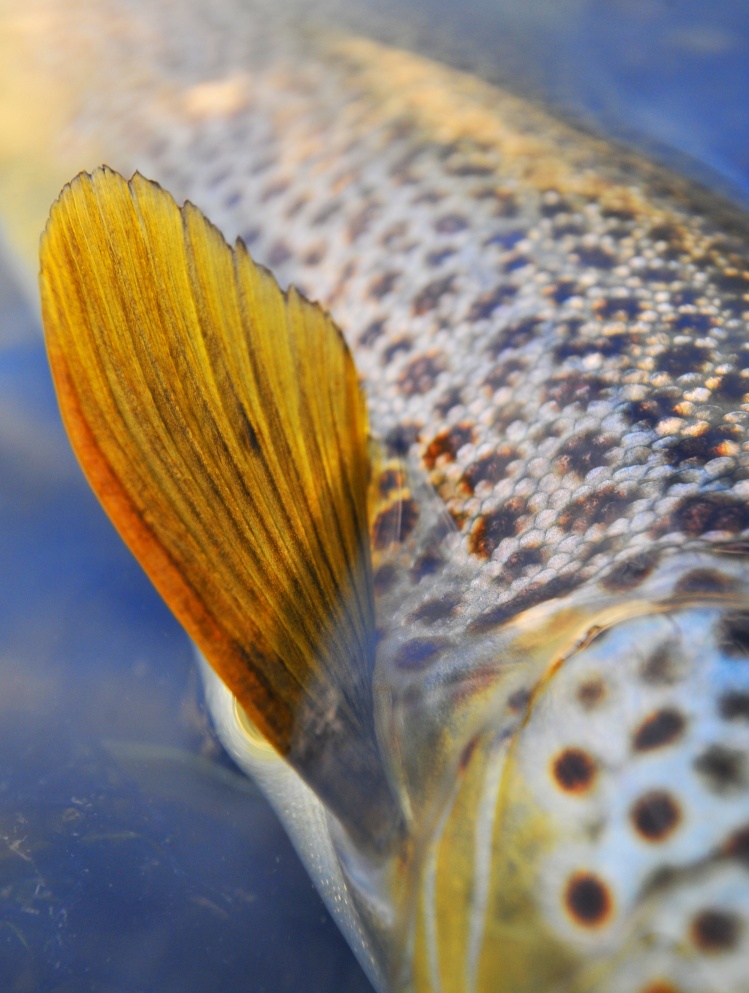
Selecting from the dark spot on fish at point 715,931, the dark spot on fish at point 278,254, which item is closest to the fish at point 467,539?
the dark spot on fish at point 715,931

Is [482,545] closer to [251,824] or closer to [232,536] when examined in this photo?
[232,536]

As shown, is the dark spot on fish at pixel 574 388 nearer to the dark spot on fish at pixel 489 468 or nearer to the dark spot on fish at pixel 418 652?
the dark spot on fish at pixel 489 468

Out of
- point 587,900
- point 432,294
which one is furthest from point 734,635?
point 432,294

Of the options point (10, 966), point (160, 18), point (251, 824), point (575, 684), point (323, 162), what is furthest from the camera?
point (160, 18)

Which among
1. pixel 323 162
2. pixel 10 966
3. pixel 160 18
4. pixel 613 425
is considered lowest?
pixel 10 966

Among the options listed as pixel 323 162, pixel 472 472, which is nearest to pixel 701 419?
pixel 472 472
